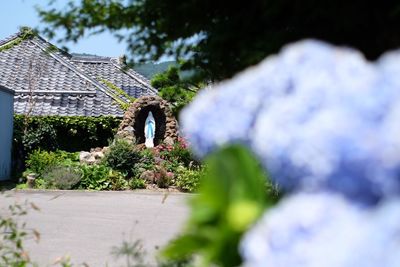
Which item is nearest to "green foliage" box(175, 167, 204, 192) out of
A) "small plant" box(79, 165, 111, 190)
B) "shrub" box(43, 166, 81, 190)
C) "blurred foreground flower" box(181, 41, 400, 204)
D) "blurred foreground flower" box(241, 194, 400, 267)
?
"small plant" box(79, 165, 111, 190)

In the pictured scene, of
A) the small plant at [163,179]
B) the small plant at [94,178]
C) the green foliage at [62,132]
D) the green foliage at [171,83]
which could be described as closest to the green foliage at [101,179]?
the small plant at [94,178]

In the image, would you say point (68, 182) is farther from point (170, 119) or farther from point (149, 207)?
point (170, 119)

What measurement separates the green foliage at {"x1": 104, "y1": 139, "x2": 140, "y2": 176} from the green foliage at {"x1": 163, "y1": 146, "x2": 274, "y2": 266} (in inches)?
639

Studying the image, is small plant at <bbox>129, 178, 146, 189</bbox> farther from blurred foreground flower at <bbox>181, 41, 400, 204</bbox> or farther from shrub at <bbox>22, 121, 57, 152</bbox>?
blurred foreground flower at <bbox>181, 41, 400, 204</bbox>

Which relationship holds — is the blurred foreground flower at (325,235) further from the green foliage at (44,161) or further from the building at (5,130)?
the building at (5,130)

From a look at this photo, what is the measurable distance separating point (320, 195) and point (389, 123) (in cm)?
18

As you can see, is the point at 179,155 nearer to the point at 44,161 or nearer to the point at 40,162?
the point at 44,161

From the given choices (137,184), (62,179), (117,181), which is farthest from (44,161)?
(137,184)

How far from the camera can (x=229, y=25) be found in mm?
3172

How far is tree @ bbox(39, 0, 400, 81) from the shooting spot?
2863mm

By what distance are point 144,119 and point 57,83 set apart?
420cm

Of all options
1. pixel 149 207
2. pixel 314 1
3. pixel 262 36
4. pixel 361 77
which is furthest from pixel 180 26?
pixel 149 207

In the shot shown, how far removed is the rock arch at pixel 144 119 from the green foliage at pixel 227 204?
19.5 meters

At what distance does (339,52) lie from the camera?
142 cm
